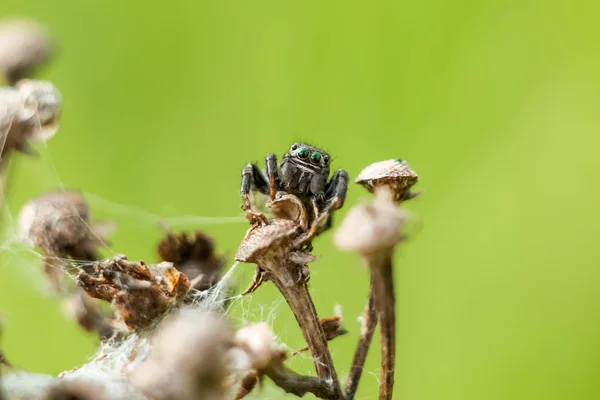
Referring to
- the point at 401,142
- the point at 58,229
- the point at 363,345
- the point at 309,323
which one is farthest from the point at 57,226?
the point at 401,142

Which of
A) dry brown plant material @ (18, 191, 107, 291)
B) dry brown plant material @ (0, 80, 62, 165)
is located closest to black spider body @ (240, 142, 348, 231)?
dry brown plant material @ (18, 191, 107, 291)

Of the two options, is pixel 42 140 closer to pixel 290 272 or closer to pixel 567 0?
pixel 290 272

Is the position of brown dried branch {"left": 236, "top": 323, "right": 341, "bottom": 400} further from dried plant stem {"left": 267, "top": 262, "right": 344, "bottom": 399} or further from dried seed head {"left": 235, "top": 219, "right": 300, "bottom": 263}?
dried seed head {"left": 235, "top": 219, "right": 300, "bottom": 263}

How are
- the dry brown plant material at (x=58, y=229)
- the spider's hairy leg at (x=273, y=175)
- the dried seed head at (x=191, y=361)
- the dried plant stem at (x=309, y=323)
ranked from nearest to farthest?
the dried seed head at (x=191, y=361) → the dried plant stem at (x=309, y=323) → the dry brown plant material at (x=58, y=229) → the spider's hairy leg at (x=273, y=175)

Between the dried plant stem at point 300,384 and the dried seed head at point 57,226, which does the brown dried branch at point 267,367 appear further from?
the dried seed head at point 57,226

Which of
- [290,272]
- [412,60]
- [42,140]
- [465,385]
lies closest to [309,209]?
[290,272]

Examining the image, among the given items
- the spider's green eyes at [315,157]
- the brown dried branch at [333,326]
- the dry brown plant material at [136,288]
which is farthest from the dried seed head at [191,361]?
the spider's green eyes at [315,157]
